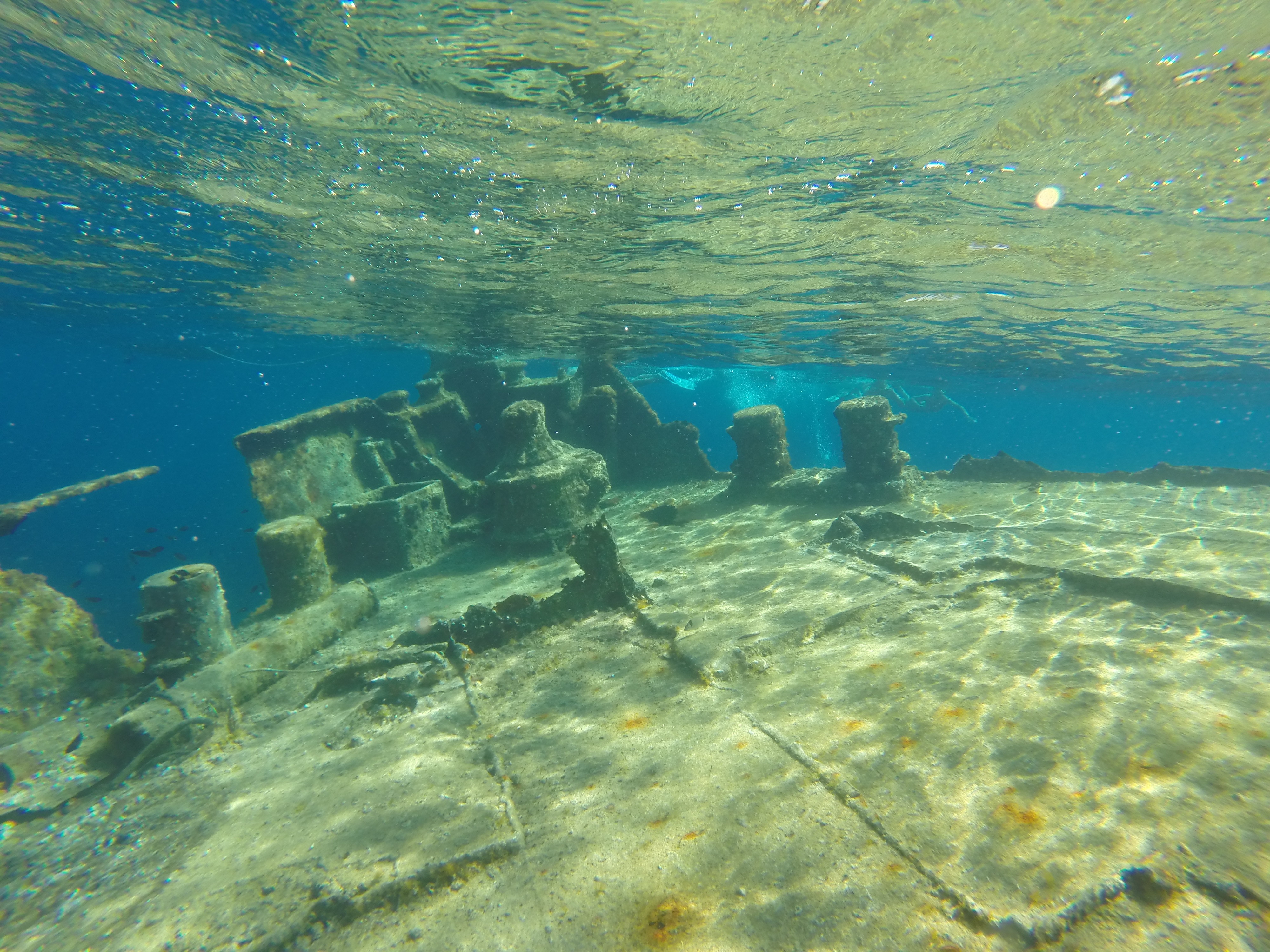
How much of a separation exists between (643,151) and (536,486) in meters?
6.55

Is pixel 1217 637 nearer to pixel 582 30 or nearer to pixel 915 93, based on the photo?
pixel 915 93

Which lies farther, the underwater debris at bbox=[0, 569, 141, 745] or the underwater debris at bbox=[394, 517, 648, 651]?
the underwater debris at bbox=[394, 517, 648, 651]

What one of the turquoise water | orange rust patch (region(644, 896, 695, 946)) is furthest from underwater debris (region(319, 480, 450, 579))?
orange rust patch (region(644, 896, 695, 946))

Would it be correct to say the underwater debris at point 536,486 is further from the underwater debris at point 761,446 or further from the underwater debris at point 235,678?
the underwater debris at point 761,446

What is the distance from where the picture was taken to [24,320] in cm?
2220

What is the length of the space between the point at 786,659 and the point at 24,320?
32.4 m

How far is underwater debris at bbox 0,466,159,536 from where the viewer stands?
876 cm

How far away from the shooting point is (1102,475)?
47.2 ft

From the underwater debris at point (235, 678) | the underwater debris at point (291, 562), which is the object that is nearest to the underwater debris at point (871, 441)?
the underwater debris at point (235, 678)

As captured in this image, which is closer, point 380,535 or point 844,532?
point 844,532

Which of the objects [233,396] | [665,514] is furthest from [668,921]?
[233,396]

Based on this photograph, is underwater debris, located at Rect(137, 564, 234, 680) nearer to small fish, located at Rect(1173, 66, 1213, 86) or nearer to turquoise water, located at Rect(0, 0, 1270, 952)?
turquoise water, located at Rect(0, 0, 1270, 952)

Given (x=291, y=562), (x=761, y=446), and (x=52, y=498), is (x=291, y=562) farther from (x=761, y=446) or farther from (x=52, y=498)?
(x=761, y=446)

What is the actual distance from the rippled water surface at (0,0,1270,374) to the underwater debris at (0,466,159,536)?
5719mm
